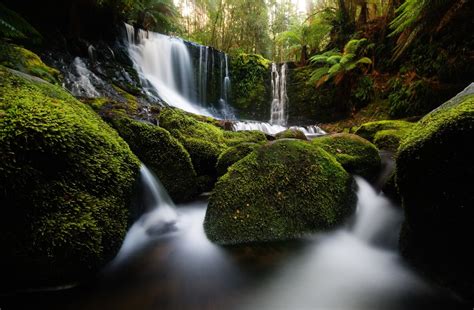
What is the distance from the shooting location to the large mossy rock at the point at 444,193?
5.04 ft

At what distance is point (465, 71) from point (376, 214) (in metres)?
6.30

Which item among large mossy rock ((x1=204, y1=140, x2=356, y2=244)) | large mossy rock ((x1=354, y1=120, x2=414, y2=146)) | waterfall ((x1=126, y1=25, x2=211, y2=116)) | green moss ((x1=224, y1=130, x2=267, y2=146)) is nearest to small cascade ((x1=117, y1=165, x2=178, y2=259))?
large mossy rock ((x1=204, y1=140, x2=356, y2=244))

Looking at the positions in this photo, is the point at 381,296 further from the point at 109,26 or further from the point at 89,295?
the point at 109,26

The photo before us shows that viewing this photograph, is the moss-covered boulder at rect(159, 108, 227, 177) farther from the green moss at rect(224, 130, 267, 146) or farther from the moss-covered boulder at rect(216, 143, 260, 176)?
the moss-covered boulder at rect(216, 143, 260, 176)

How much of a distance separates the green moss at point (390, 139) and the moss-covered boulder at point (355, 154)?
1.71m

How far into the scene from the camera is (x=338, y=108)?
10.5m

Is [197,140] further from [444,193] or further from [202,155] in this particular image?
[444,193]

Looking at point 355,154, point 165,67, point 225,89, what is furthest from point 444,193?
point 225,89

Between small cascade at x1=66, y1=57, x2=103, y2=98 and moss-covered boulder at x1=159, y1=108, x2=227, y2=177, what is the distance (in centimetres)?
319

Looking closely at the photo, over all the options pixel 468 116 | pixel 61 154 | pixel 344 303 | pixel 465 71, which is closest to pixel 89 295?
pixel 61 154

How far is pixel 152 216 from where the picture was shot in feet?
9.28

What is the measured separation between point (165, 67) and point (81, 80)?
13.4 feet

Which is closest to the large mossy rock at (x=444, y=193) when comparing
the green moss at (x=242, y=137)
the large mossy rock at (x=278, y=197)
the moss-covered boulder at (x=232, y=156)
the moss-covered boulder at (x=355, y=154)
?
the large mossy rock at (x=278, y=197)

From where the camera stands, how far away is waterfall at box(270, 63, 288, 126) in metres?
11.6
